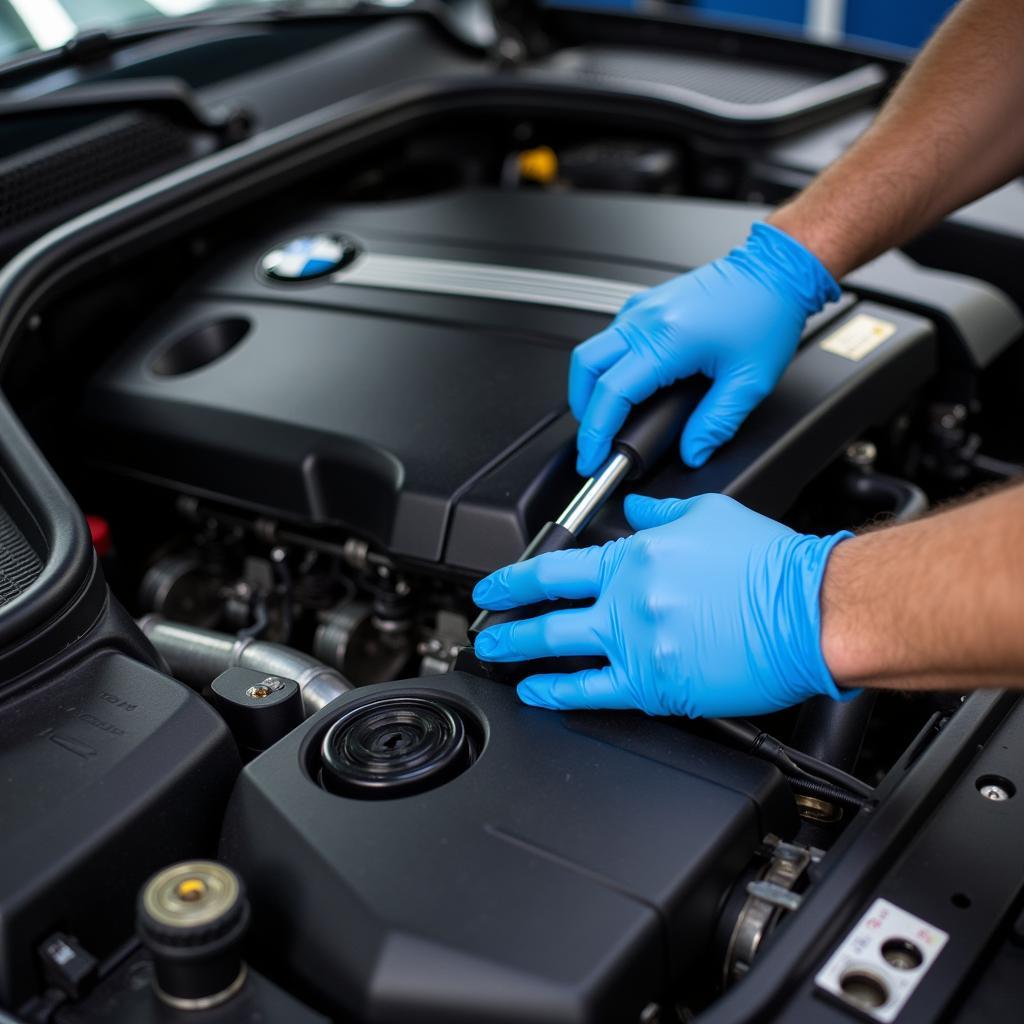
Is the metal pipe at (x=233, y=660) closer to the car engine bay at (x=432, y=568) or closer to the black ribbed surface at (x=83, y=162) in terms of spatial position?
the car engine bay at (x=432, y=568)

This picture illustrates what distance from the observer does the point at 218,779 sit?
0.85 meters

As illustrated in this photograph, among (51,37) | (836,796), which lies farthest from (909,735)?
(51,37)

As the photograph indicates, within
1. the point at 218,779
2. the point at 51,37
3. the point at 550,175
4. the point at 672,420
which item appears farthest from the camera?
the point at 550,175

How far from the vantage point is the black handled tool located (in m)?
0.98

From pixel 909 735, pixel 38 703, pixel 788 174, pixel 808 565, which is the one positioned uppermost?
pixel 38 703

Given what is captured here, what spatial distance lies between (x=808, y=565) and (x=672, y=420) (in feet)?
1.03

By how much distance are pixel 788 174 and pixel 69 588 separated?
115cm

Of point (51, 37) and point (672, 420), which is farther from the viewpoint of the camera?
point (51, 37)

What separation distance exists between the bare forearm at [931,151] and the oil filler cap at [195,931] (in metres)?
0.87

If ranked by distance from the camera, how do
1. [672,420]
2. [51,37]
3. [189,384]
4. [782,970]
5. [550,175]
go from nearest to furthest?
1. [782,970]
2. [672,420]
3. [189,384]
4. [51,37]
5. [550,175]

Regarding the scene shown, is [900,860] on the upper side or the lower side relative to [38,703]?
lower

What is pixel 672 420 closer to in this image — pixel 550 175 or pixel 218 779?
pixel 218 779

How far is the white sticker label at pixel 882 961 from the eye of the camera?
0.71 meters

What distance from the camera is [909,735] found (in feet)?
3.90
